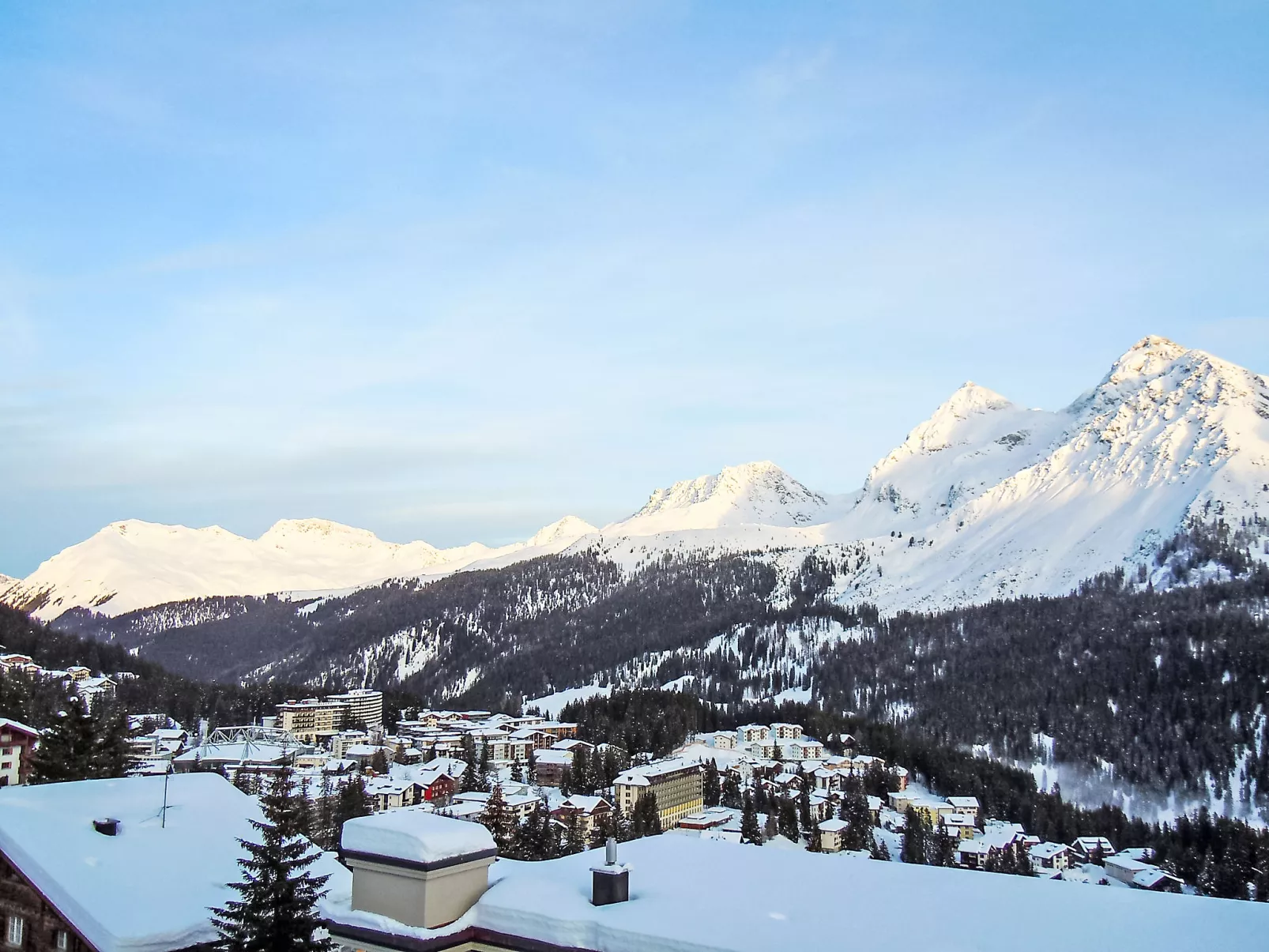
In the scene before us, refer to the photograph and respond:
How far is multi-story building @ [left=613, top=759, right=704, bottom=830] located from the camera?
107 metres

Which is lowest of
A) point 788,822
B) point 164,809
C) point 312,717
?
point 312,717

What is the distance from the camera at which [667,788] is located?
113m

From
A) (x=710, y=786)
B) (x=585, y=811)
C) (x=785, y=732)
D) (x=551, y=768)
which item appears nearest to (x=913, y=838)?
(x=585, y=811)

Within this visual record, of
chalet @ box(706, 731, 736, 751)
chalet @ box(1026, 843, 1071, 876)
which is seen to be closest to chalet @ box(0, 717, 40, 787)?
chalet @ box(1026, 843, 1071, 876)

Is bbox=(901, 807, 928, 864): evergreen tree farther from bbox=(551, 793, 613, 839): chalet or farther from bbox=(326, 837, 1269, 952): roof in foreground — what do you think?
bbox=(326, 837, 1269, 952): roof in foreground

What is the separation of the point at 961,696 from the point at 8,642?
160m

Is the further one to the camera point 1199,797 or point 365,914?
point 1199,797

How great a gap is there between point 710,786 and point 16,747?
271 feet

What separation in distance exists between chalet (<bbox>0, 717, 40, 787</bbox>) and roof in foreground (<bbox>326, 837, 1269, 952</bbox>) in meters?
41.4

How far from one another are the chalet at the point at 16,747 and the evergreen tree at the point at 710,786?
3124 inches

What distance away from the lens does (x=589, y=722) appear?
6713 inches

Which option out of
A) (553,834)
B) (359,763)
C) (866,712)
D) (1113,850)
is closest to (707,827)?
(553,834)

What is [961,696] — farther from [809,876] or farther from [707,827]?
[809,876]

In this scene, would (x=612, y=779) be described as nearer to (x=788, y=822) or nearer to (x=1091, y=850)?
(x=788, y=822)
